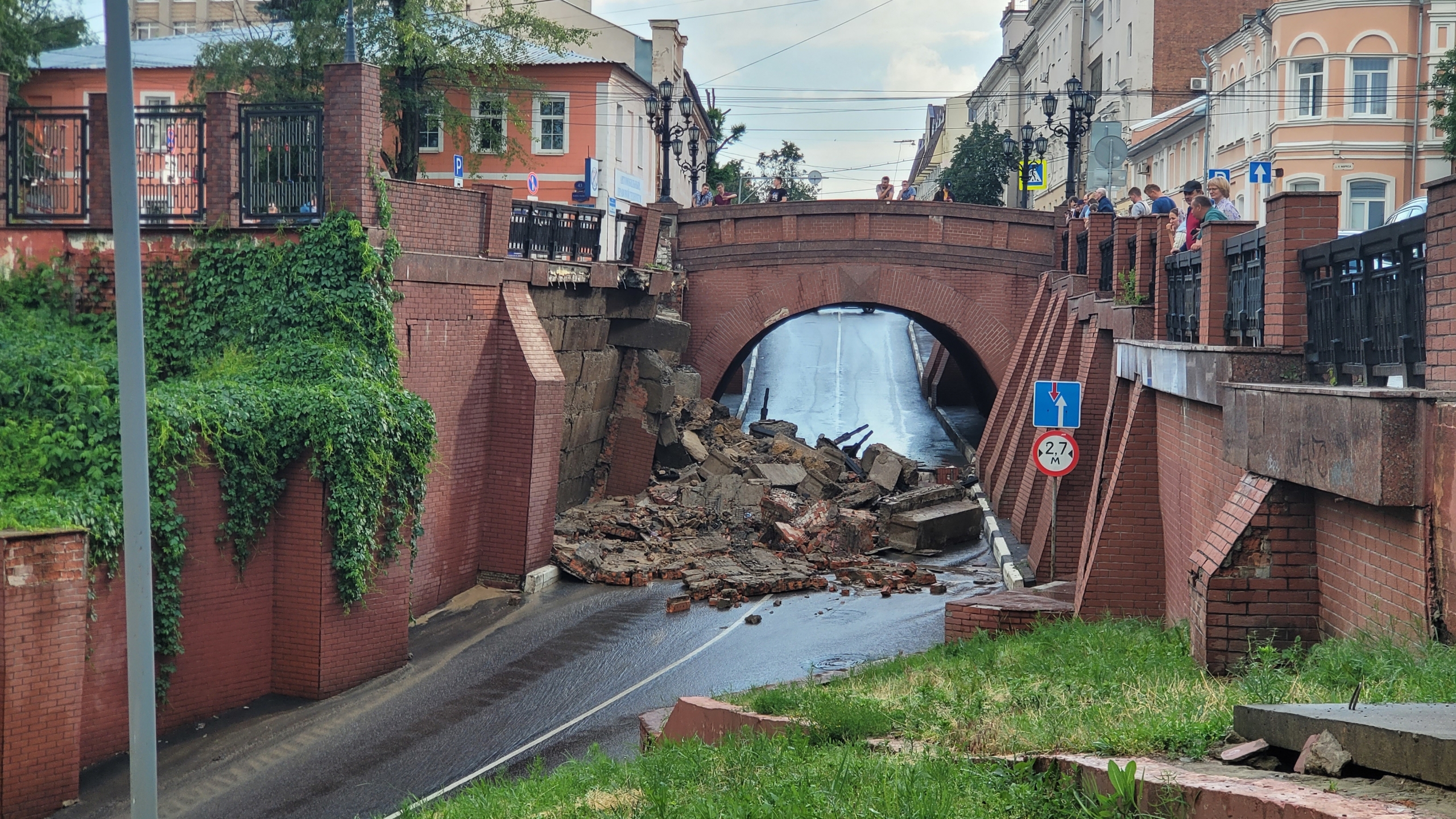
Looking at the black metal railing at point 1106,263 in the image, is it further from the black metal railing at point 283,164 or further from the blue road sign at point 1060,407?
the black metal railing at point 283,164

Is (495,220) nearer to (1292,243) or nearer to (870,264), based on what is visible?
(1292,243)

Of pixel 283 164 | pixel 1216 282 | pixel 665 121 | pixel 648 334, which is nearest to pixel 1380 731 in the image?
pixel 1216 282

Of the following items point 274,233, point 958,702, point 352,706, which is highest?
point 274,233

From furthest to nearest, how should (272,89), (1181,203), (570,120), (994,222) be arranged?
(1181,203)
(570,120)
(272,89)
(994,222)

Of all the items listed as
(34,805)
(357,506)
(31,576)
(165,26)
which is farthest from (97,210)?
(165,26)

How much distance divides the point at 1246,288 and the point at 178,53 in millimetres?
36443

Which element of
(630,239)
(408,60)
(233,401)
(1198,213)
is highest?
(408,60)

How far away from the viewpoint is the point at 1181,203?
1816 inches

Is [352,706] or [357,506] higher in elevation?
[357,506]

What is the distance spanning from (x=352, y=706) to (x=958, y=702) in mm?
8135

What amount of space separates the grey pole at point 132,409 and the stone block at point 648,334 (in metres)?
18.0

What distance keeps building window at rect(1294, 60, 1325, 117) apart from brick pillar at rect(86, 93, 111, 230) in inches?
1303

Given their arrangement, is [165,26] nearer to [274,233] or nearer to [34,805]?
[274,233]

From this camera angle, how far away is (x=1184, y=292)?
41.5 ft
